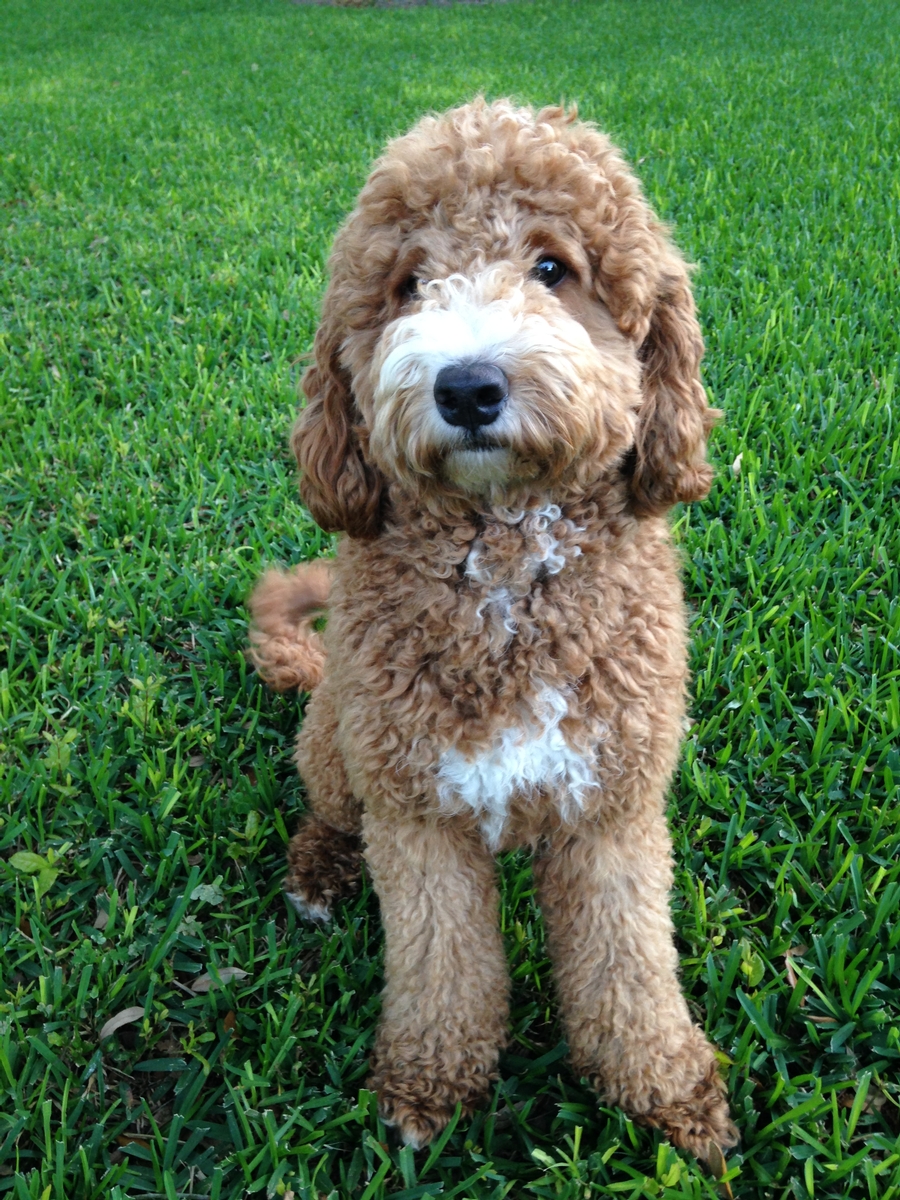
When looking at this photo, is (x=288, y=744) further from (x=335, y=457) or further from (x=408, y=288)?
(x=408, y=288)

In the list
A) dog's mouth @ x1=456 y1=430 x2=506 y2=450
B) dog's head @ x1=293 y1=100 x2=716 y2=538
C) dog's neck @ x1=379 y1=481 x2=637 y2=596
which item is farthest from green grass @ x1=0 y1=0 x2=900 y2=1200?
dog's mouth @ x1=456 y1=430 x2=506 y2=450

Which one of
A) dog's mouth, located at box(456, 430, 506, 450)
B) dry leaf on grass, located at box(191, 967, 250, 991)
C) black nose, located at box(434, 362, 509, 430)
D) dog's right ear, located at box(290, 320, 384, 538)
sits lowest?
dry leaf on grass, located at box(191, 967, 250, 991)

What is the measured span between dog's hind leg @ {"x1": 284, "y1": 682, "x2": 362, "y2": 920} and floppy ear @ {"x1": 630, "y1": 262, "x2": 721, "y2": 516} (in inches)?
39.0

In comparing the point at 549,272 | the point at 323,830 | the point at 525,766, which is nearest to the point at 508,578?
the point at 525,766

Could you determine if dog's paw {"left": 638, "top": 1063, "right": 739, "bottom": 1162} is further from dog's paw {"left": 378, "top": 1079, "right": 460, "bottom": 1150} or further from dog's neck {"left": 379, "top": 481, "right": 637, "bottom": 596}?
dog's neck {"left": 379, "top": 481, "right": 637, "bottom": 596}

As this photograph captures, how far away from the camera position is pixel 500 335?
161 cm

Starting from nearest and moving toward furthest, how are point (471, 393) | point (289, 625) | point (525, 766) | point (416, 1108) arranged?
point (471, 393)
point (525, 766)
point (416, 1108)
point (289, 625)

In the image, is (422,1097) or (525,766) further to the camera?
(422,1097)

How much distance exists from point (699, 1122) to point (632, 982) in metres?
0.31

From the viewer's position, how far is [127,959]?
7.66ft

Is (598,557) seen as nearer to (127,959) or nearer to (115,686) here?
(127,959)

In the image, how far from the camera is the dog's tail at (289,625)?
288cm

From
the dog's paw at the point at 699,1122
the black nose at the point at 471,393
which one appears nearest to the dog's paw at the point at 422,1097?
the dog's paw at the point at 699,1122

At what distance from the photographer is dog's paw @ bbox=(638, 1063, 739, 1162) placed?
6.42 ft
